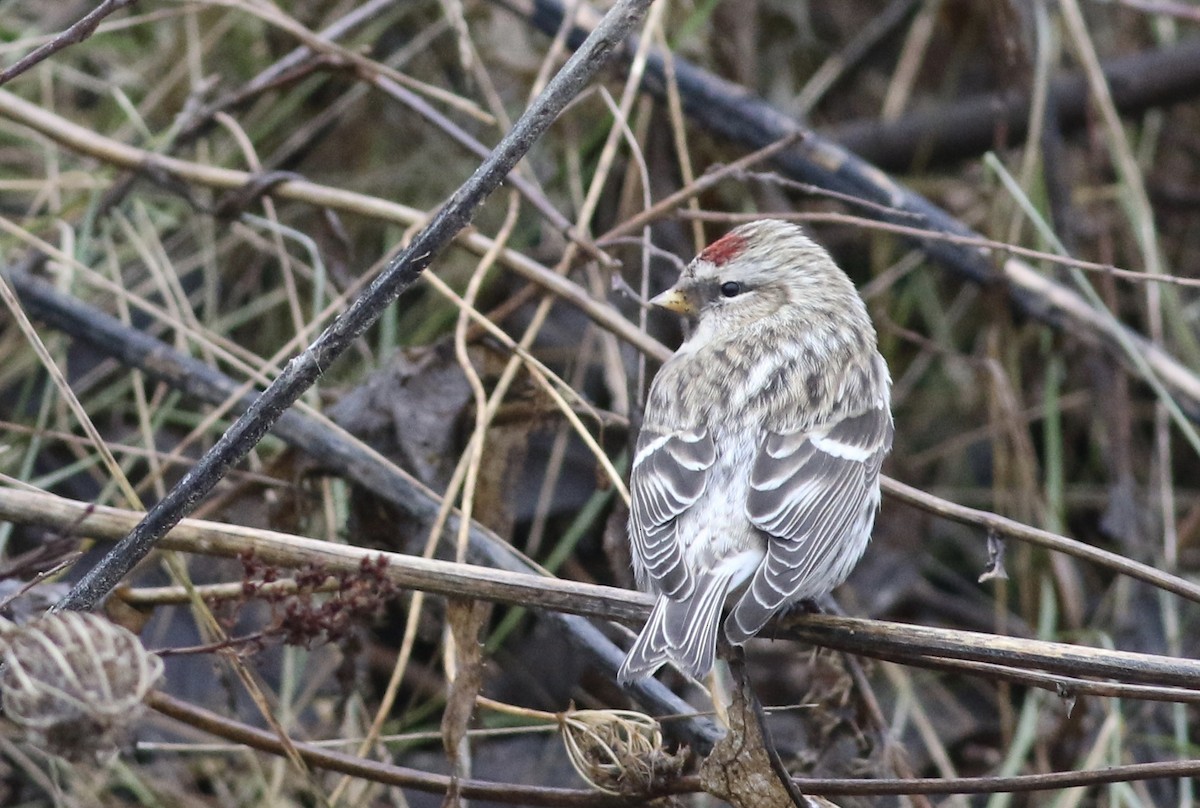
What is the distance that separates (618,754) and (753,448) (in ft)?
2.43

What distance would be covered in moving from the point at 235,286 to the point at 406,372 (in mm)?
1445

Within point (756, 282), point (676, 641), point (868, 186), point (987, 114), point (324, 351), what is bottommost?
point (676, 641)

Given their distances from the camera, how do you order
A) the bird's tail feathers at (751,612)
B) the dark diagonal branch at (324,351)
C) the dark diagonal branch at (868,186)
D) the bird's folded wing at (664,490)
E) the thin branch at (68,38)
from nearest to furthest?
1. the dark diagonal branch at (324,351)
2. the thin branch at (68,38)
3. the bird's tail feathers at (751,612)
4. the bird's folded wing at (664,490)
5. the dark diagonal branch at (868,186)

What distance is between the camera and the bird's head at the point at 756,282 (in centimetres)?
337

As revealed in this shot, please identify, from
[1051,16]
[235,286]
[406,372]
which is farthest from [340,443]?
[1051,16]

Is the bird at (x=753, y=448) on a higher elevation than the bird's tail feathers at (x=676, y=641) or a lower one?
higher

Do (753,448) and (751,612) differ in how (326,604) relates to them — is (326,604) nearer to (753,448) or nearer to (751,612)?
(751,612)

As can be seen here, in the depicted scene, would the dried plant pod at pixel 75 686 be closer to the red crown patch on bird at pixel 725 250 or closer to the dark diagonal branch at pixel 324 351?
the dark diagonal branch at pixel 324 351

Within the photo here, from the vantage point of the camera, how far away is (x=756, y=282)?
11.2ft

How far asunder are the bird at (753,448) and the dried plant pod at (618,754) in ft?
0.79

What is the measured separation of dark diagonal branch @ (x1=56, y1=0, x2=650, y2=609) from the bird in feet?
2.40

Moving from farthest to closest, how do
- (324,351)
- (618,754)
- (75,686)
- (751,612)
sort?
(618,754) → (751,612) → (324,351) → (75,686)

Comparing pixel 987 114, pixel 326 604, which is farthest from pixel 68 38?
pixel 987 114

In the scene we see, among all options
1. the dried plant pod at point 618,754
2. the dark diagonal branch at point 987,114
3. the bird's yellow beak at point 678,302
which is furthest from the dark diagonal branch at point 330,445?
the dark diagonal branch at point 987,114
